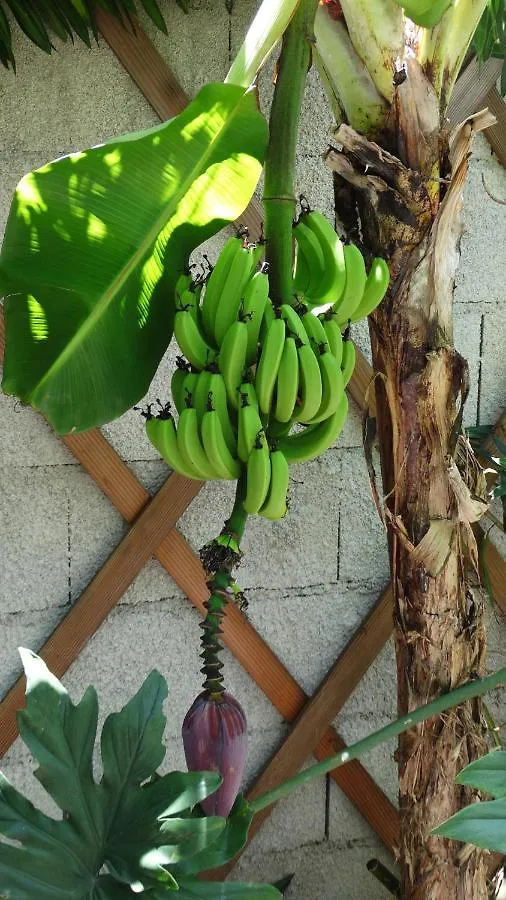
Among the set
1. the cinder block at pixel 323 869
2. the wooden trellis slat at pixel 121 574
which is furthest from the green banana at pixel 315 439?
the cinder block at pixel 323 869

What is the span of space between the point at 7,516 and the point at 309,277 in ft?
2.37

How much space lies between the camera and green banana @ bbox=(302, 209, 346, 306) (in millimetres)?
817

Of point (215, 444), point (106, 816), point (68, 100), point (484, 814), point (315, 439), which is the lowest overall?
point (106, 816)

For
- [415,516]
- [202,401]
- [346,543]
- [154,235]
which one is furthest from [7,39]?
[346,543]

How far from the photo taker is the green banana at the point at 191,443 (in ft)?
2.47

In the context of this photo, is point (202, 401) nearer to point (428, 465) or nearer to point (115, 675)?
point (428, 465)

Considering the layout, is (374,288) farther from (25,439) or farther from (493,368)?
(493,368)

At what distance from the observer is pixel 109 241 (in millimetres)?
737

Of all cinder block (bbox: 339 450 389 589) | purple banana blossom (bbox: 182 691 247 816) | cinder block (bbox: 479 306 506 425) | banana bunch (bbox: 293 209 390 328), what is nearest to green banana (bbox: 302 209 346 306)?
banana bunch (bbox: 293 209 390 328)

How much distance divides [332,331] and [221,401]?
127mm

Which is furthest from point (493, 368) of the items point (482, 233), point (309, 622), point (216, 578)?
point (216, 578)

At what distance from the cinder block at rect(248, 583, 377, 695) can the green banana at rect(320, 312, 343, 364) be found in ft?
2.67

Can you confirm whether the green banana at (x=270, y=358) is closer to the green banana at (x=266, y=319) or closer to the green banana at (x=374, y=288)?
the green banana at (x=266, y=319)

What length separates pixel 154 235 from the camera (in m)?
0.75
